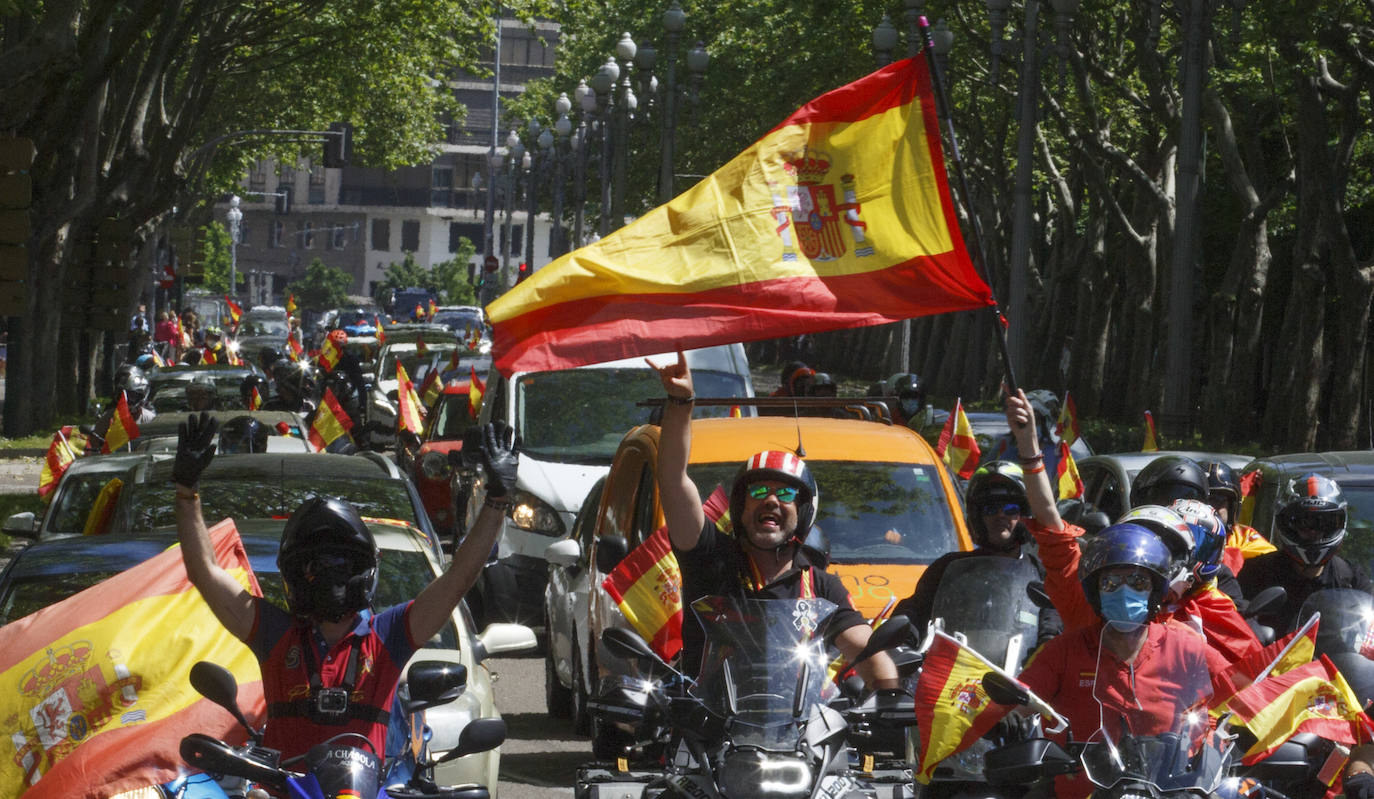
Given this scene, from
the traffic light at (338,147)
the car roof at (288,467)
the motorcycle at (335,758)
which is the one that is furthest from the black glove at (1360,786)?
the traffic light at (338,147)

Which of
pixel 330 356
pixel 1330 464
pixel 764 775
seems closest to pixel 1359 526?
pixel 1330 464

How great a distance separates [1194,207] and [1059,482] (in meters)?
7.18

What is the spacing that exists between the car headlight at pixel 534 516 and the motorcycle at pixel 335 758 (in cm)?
895

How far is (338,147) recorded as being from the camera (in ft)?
138

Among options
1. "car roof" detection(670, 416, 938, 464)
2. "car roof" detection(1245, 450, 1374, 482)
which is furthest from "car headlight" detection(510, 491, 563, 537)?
"car roof" detection(1245, 450, 1374, 482)

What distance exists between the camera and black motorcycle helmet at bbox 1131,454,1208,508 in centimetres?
753

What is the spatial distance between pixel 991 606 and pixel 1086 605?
1460 millimetres

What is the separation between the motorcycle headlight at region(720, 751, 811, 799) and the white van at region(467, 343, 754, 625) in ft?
24.3

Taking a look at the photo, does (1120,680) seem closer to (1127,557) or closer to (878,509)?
(1127,557)

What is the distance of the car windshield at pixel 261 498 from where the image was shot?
10227 millimetres

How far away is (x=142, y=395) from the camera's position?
18.1m

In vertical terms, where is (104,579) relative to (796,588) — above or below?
below

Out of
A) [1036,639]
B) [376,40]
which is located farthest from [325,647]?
[376,40]

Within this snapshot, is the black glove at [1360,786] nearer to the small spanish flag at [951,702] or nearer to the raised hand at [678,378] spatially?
the small spanish flag at [951,702]
